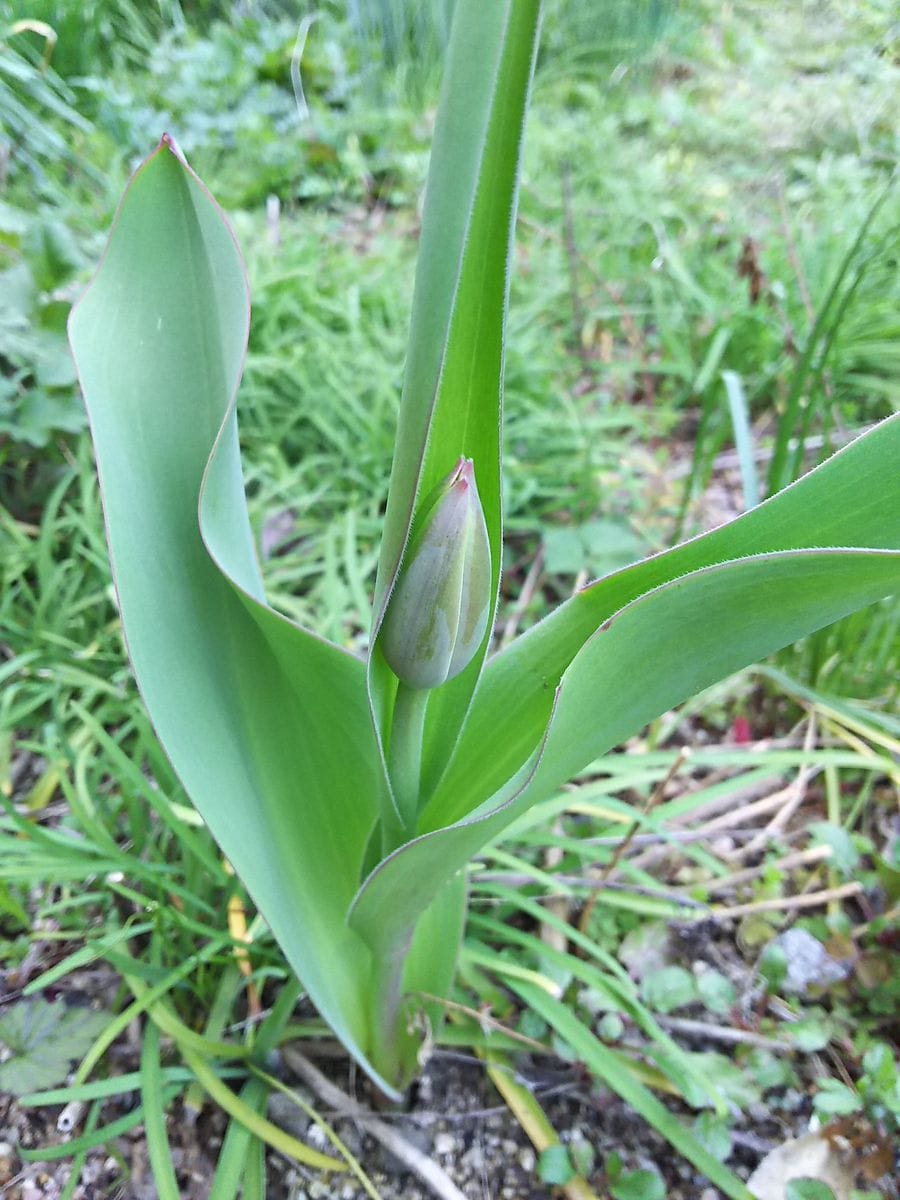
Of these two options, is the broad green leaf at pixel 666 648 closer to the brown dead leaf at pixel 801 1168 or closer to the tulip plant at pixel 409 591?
the tulip plant at pixel 409 591

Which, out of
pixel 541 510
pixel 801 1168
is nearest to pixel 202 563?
pixel 801 1168

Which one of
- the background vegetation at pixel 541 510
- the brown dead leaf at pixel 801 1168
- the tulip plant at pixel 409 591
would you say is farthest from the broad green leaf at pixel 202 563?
the brown dead leaf at pixel 801 1168

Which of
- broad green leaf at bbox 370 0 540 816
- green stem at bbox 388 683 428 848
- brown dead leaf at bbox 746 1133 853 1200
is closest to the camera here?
broad green leaf at bbox 370 0 540 816

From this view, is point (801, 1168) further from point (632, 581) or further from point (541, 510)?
point (541, 510)

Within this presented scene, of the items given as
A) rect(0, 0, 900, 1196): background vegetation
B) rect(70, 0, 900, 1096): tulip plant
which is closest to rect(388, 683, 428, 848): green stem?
rect(70, 0, 900, 1096): tulip plant

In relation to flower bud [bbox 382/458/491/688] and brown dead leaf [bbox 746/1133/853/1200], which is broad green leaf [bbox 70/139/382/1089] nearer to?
flower bud [bbox 382/458/491/688]

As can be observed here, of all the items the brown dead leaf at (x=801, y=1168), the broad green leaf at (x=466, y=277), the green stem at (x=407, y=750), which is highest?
the broad green leaf at (x=466, y=277)
